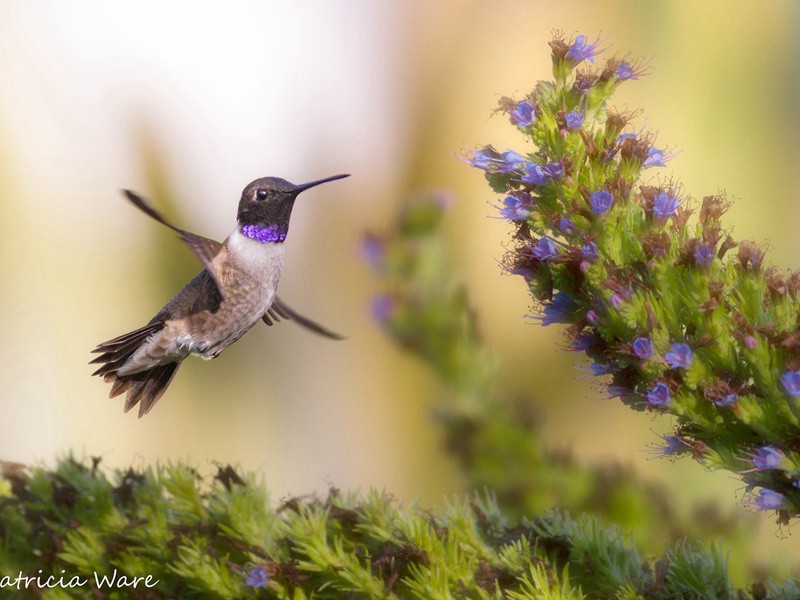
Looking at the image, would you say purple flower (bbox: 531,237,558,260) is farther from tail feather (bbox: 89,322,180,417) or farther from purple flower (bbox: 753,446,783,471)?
tail feather (bbox: 89,322,180,417)

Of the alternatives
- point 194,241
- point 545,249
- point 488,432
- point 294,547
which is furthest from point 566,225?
point 488,432

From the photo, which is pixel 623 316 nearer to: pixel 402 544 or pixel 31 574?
pixel 402 544

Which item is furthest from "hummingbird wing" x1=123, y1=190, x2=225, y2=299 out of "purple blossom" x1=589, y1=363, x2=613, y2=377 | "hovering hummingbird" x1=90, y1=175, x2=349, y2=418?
"purple blossom" x1=589, y1=363, x2=613, y2=377

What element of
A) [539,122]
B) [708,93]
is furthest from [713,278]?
[708,93]

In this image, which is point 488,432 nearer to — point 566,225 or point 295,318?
point 295,318

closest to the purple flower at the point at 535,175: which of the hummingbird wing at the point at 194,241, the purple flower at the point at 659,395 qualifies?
the purple flower at the point at 659,395

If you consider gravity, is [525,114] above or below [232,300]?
above
